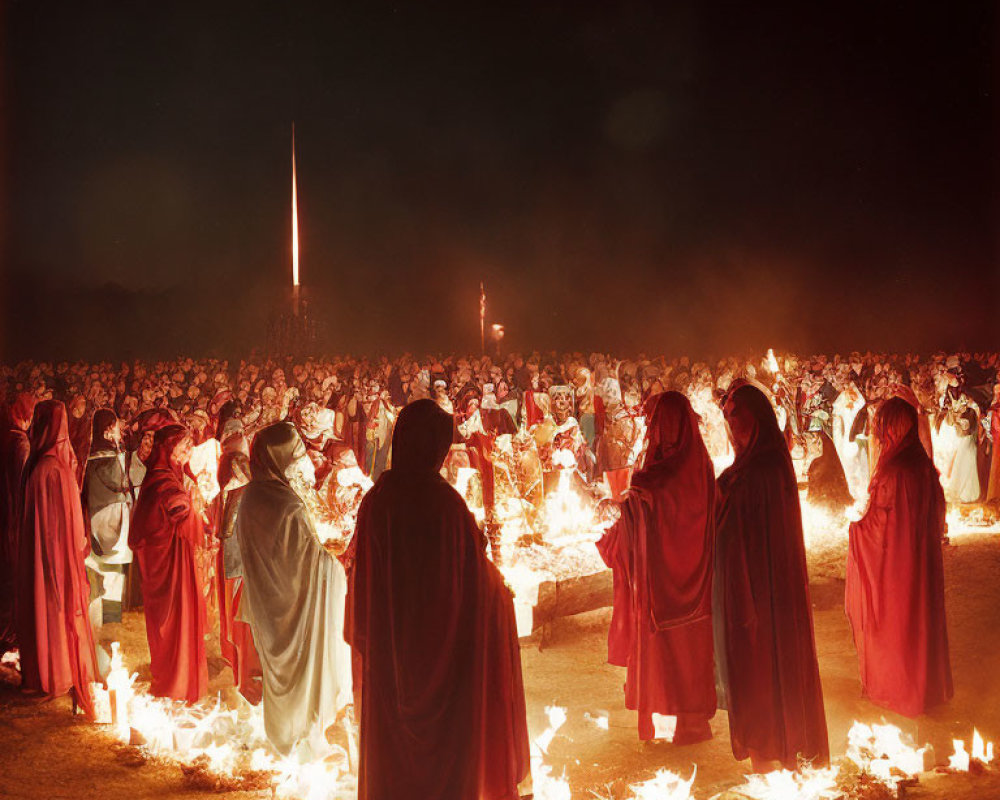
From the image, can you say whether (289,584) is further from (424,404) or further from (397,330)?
(397,330)

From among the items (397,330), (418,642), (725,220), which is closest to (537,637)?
(418,642)

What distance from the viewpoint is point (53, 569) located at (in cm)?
605

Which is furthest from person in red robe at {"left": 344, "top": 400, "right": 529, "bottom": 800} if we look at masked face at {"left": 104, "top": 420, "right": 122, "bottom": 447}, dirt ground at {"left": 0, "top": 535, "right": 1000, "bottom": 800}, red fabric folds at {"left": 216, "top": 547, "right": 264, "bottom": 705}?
masked face at {"left": 104, "top": 420, "right": 122, "bottom": 447}

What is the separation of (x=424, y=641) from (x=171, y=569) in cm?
289

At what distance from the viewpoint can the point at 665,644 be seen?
524 cm

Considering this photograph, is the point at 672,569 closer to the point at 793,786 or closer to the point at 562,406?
the point at 793,786

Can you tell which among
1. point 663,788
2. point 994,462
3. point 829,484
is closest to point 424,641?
point 663,788

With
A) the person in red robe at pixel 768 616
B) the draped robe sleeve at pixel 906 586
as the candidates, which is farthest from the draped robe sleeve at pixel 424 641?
the draped robe sleeve at pixel 906 586

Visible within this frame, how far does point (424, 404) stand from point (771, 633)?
2.34 meters

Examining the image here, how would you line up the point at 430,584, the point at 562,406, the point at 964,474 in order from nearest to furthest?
the point at 430,584 → the point at 562,406 → the point at 964,474

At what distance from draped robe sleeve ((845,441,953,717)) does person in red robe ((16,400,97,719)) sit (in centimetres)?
526

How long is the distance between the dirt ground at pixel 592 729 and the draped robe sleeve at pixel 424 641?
1.30 meters

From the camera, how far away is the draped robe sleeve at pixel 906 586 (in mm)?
5621

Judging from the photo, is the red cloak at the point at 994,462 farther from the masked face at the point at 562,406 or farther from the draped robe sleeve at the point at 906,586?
the draped robe sleeve at the point at 906,586
